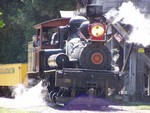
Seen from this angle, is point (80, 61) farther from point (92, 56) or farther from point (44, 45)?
point (44, 45)

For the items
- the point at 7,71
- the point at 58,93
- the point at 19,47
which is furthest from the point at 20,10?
the point at 58,93

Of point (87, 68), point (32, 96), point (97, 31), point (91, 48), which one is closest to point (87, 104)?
point (87, 68)

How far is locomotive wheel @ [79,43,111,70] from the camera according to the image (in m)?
13.5

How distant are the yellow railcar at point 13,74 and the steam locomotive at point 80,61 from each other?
3.18 m

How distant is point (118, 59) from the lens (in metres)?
20.2

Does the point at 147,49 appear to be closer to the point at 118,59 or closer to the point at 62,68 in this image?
the point at 118,59

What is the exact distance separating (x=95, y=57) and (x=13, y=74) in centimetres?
680

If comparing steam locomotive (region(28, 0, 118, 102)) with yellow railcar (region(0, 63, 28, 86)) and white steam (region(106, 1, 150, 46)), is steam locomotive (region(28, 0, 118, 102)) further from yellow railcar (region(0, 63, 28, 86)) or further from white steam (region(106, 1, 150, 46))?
yellow railcar (region(0, 63, 28, 86))

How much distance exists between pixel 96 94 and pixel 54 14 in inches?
563

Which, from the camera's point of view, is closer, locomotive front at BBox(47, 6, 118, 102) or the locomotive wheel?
locomotive front at BBox(47, 6, 118, 102)

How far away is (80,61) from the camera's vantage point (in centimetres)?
1346

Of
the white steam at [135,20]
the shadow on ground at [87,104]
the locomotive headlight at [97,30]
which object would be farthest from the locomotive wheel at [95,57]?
the white steam at [135,20]

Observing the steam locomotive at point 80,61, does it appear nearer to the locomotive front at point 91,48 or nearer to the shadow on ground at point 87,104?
the locomotive front at point 91,48

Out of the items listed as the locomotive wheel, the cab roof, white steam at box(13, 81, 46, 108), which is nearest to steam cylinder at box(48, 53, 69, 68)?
the locomotive wheel
